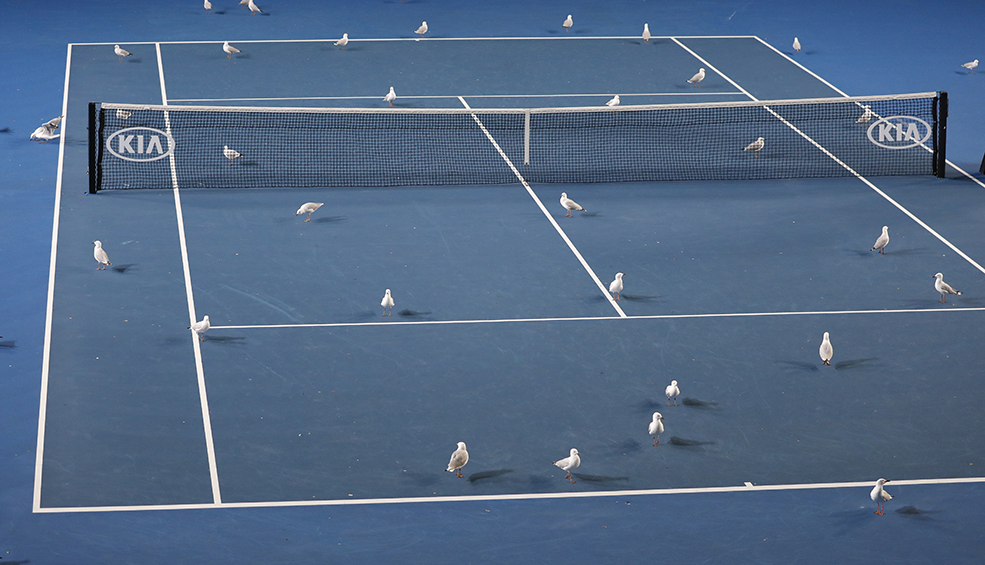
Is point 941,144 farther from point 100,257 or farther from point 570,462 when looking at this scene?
point 100,257

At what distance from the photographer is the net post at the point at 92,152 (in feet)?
69.9

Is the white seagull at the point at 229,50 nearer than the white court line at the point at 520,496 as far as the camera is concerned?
No

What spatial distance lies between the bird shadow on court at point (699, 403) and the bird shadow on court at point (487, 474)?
9.05 ft

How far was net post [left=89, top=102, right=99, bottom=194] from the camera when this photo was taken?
21.3m

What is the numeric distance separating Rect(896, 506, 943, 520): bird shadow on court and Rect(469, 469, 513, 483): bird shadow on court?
14.2 ft

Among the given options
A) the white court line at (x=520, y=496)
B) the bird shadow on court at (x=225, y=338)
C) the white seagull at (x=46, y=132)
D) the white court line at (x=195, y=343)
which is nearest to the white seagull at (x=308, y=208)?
the white court line at (x=195, y=343)

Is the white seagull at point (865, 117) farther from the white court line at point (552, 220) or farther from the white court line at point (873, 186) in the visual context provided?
the white court line at point (552, 220)

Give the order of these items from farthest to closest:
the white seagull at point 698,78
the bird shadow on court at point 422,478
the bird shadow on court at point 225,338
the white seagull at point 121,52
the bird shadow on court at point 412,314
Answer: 1. the white seagull at point 121,52
2. the white seagull at point 698,78
3. the bird shadow on court at point 412,314
4. the bird shadow on court at point 225,338
5. the bird shadow on court at point 422,478

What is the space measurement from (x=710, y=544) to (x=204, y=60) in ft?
71.5

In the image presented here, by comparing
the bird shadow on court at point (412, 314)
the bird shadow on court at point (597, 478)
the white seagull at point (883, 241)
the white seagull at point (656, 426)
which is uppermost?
the white seagull at point (883, 241)

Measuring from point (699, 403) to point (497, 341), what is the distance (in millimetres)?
3085

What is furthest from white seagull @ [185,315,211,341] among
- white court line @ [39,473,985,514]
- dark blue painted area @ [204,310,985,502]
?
white court line @ [39,473,985,514]

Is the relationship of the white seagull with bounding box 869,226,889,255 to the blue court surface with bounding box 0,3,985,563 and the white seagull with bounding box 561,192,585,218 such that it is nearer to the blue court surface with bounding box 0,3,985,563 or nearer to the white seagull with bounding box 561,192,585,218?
the blue court surface with bounding box 0,3,985,563

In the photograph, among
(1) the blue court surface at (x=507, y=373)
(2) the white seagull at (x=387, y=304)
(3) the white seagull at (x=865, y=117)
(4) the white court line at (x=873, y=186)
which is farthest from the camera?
(3) the white seagull at (x=865, y=117)
